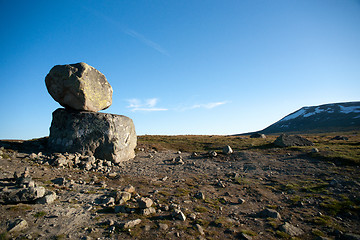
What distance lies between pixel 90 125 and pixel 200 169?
1048 cm

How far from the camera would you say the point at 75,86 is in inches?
585

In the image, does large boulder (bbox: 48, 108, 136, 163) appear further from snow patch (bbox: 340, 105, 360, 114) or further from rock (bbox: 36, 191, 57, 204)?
snow patch (bbox: 340, 105, 360, 114)

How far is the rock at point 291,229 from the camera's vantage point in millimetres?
6215

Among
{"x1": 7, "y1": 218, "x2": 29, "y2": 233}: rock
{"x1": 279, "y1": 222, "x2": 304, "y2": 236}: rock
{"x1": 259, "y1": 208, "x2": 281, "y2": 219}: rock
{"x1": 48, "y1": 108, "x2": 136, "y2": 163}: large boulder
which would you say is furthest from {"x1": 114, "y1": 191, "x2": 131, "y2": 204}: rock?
{"x1": 48, "y1": 108, "x2": 136, "y2": 163}: large boulder

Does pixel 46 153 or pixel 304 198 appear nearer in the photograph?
pixel 304 198

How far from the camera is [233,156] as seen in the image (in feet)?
63.6

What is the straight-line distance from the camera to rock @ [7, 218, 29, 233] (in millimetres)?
5238

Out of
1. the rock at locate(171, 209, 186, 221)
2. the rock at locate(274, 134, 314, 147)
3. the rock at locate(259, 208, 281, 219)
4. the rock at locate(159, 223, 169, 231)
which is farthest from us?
the rock at locate(274, 134, 314, 147)

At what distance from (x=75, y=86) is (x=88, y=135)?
14.6 ft

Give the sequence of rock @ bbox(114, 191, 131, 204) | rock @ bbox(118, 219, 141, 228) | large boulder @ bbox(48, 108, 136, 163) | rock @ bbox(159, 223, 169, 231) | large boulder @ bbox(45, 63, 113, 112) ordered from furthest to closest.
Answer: large boulder @ bbox(45, 63, 113, 112) → large boulder @ bbox(48, 108, 136, 163) → rock @ bbox(114, 191, 131, 204) → rock @ bbox(159, 223, 169, 231) → rock @ bbox(118, 219, 141, 228)

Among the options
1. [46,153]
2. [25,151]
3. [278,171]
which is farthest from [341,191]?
[25,151]

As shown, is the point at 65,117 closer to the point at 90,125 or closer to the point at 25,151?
the point at 90,125

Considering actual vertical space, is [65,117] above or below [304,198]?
above

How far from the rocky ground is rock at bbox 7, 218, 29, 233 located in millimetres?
27
